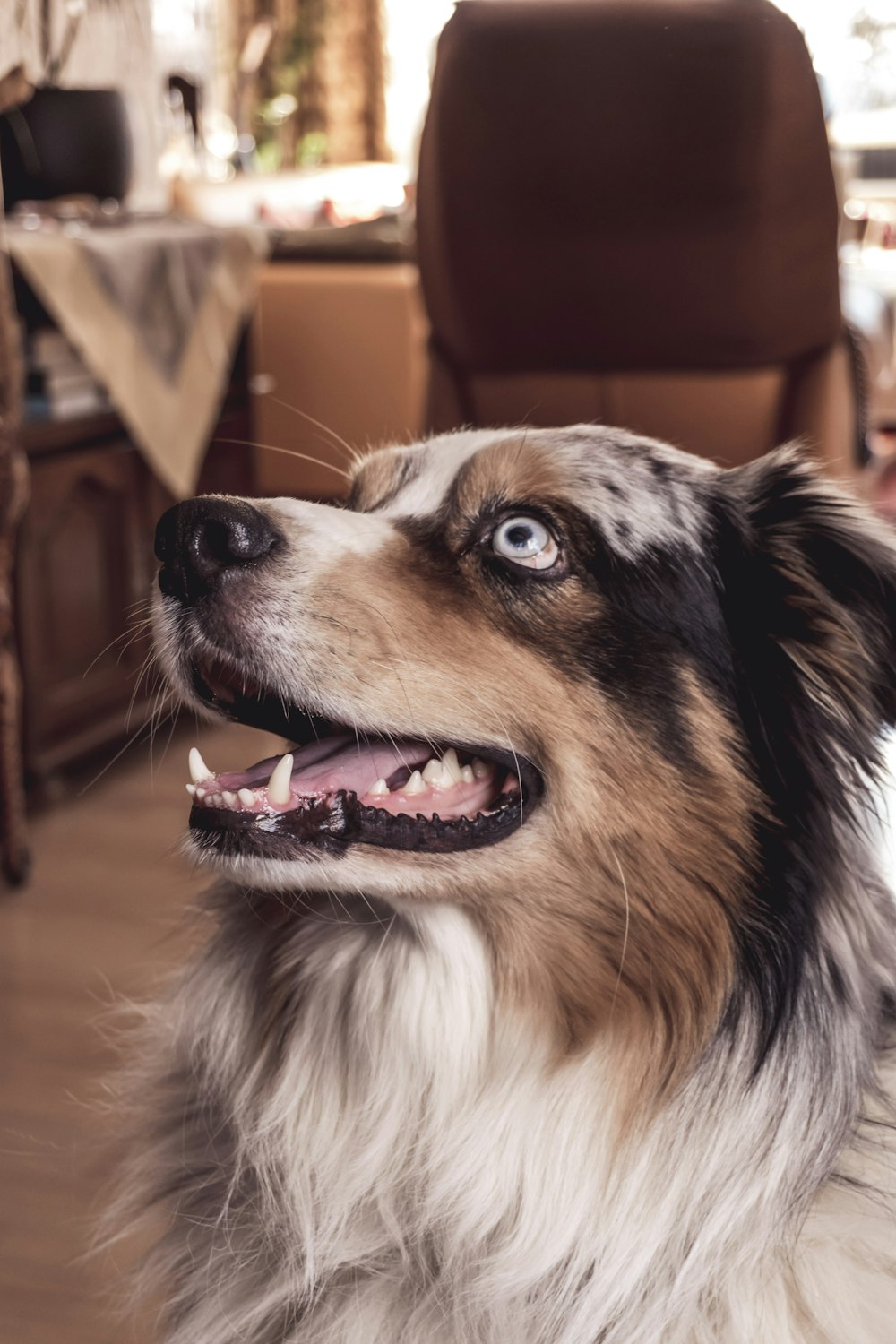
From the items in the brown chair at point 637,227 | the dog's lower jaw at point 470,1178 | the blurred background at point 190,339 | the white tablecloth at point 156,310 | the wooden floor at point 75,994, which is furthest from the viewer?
the white tablecloth at point 156,310

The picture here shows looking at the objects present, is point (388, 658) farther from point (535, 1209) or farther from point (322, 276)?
point (322, 276)

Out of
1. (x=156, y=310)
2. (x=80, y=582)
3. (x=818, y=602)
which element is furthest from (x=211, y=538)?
(x=156, y=310)

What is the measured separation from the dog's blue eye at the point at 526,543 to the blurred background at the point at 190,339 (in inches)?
13.3

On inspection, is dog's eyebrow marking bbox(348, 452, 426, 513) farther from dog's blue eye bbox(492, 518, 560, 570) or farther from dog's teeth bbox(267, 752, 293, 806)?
dog's teeth bbox(267, 752, 293, 806)

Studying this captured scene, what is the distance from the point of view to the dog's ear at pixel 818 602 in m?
1.21

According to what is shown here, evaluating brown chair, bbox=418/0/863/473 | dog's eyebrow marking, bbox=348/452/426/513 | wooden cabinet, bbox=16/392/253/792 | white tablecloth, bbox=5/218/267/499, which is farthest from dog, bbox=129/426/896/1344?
white tablecloth, bbox=5/218/267/499

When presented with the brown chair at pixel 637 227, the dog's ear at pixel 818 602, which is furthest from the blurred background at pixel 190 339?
the dog's ear at pixel 818 602

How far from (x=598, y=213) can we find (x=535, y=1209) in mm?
1748

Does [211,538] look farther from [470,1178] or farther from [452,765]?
[470,1178]

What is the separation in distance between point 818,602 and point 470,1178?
0.58 metres

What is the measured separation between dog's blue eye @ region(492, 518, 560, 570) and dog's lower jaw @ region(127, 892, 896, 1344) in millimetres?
320

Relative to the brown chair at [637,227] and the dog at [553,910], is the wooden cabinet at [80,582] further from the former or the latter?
the dog at [553,910]

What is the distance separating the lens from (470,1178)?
120 cm

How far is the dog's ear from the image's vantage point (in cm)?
121
